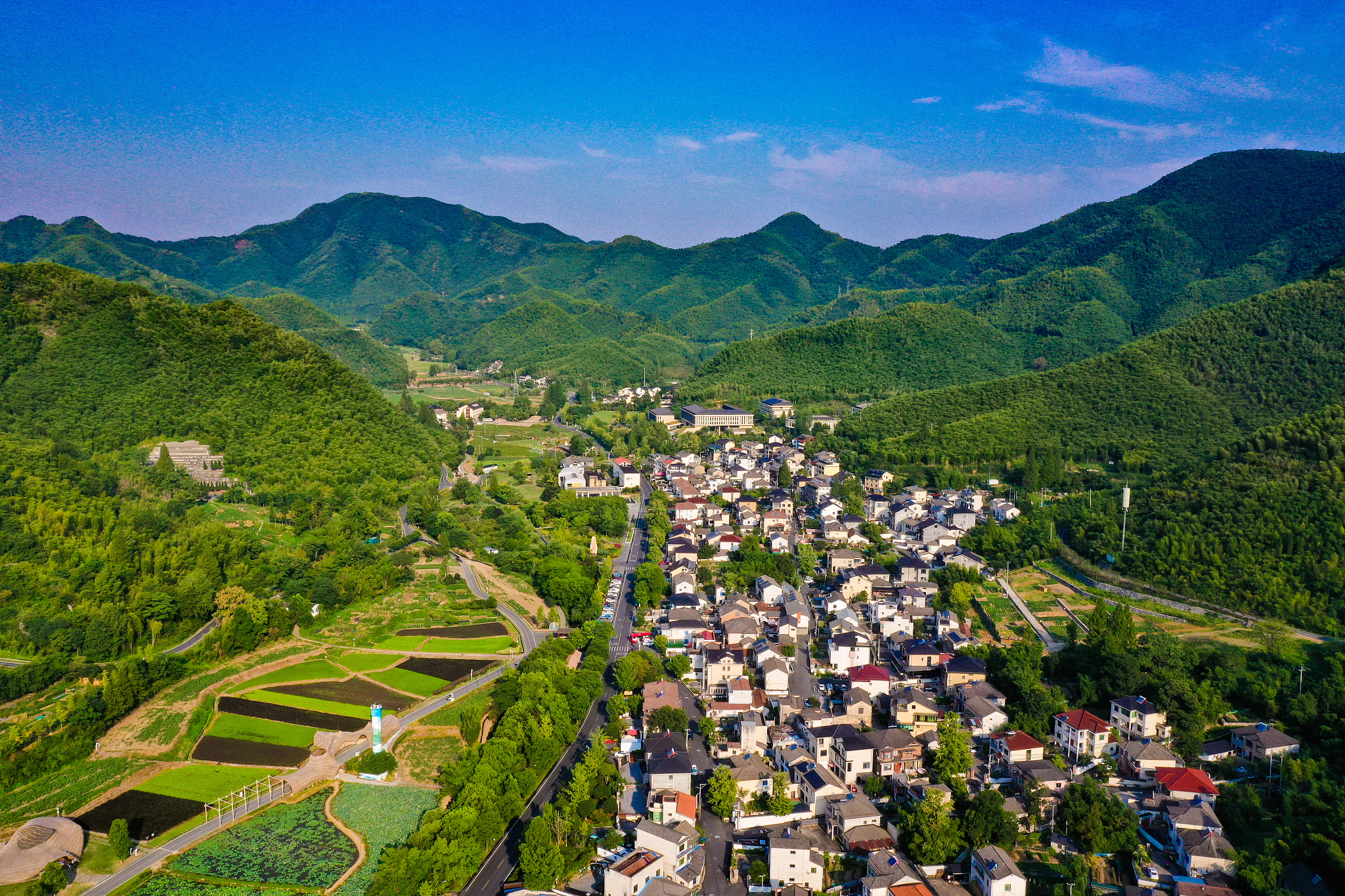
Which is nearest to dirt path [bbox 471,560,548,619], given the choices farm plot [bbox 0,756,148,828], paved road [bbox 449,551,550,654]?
paved road [bbox 449,551,550,654]

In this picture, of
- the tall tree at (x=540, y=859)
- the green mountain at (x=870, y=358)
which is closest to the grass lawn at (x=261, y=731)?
the tall tree at (x=540, y=859)

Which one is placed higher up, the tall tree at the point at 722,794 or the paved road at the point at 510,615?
the paved road at the point at 510,615

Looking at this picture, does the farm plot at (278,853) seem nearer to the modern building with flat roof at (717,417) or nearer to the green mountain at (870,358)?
the modern building with flat roof at (717,417)

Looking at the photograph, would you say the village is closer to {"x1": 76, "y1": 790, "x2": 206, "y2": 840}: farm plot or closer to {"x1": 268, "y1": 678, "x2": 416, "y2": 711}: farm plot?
{"x1": 268, "y1": 678, "x2": 416, "y2": 711}: farm plot

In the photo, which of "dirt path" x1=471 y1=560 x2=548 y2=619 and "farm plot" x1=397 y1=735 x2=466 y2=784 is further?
"dirt path" x1=471 y1=560 x2=548 y2=619

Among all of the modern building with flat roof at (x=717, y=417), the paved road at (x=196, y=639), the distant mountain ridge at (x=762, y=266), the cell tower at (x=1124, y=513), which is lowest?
the paved road at (x=196, y=639)

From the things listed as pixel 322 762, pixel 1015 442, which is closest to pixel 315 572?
pixel 322 762
